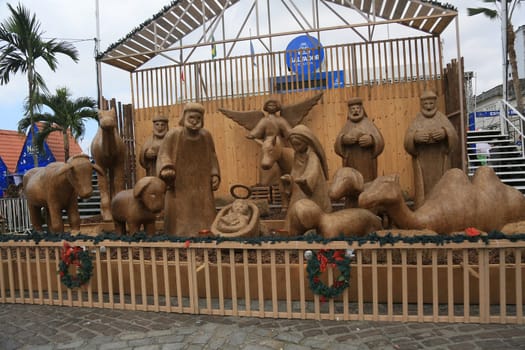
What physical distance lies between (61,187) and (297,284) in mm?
3438

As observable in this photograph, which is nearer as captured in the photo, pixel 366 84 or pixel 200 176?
pixel 200 176

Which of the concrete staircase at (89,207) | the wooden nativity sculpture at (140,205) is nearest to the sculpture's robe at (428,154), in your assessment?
the wooden nativity sculpture at (140,205)

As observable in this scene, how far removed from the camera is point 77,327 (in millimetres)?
3682

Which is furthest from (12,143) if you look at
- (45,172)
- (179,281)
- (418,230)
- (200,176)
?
(418,230)

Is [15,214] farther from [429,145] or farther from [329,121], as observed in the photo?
[429,145]

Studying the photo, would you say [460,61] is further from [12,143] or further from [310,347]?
[12,143]

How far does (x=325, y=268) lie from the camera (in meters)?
3.60

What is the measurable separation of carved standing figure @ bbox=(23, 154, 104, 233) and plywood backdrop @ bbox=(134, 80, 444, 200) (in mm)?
4344

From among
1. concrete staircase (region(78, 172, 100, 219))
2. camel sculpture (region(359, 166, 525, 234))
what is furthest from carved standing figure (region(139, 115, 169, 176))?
camel sculpture (region(359, 166, 525, 234))

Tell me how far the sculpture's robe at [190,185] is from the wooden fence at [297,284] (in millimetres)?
937

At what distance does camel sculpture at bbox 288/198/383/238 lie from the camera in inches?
166

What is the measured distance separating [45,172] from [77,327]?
8.65 feet

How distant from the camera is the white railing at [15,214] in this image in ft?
29.9

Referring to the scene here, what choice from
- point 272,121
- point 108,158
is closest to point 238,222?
point 108,158
